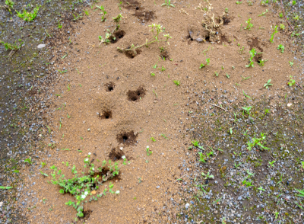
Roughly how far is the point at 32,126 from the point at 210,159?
7.00 feet

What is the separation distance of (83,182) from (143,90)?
4.09 ft

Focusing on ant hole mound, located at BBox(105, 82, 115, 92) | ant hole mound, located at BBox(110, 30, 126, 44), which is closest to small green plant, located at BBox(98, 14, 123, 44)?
ant hole mound, located at BBox(110, 30, 126, 44)

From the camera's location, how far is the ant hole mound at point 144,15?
2943 millimetres

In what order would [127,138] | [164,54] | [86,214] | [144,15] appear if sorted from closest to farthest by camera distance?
[86,214] → [127,138] → [164,54] → [144,15]

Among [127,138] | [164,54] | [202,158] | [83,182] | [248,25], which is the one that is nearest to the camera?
[83,182]

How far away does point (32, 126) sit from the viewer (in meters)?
2.41

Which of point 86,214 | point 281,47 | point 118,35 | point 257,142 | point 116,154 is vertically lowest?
point 86,214

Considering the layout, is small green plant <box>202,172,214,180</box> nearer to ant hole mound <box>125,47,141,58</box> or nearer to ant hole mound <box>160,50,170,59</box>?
ant hole mound <box>160,50,170,59</box>

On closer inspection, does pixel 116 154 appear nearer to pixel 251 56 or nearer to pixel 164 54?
pixel 164 54

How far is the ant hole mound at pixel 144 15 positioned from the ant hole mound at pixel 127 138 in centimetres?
172

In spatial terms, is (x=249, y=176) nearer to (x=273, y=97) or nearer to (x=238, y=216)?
(x=238, y=216)

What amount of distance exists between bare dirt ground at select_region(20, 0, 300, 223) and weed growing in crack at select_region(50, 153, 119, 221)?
0.06 meters

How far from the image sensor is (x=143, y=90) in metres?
2.50

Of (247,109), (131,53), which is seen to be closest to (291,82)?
(247,109)
